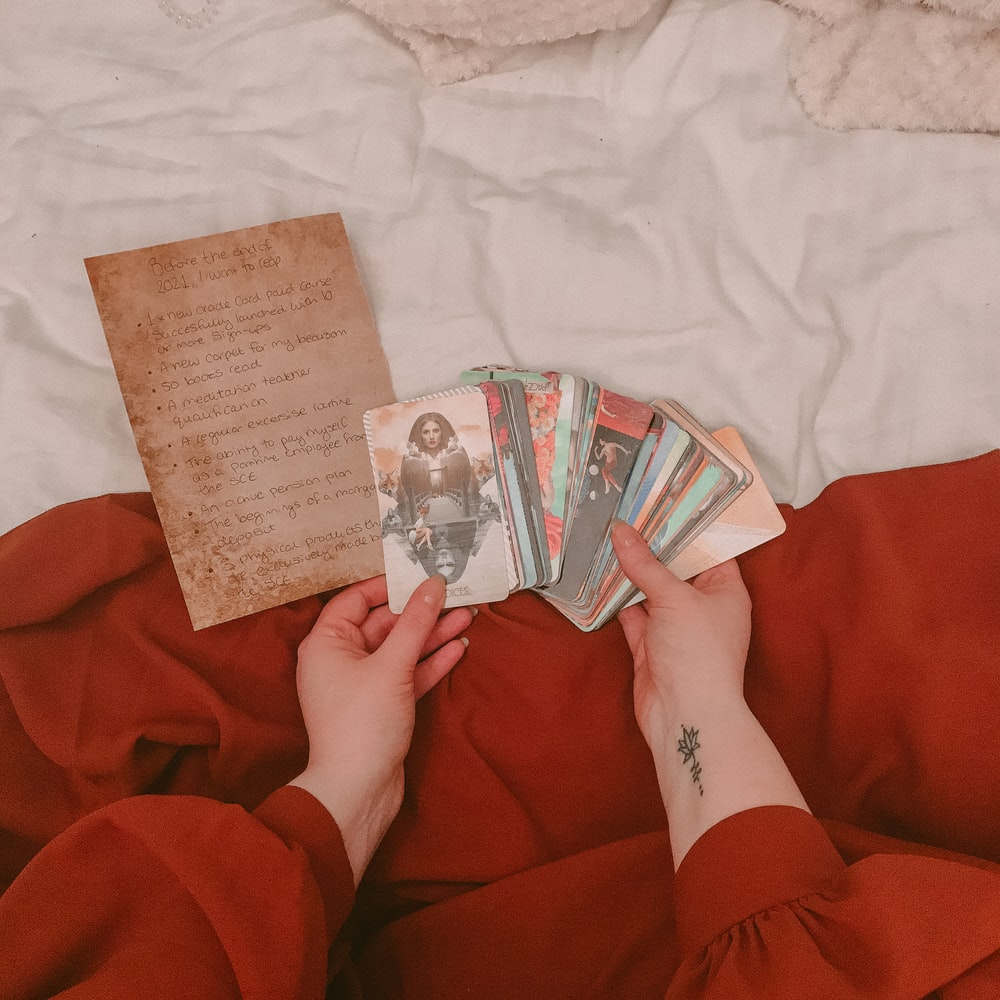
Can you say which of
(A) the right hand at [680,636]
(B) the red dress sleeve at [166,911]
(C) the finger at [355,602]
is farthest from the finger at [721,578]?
(B) the red dress sleeve at [166,911]

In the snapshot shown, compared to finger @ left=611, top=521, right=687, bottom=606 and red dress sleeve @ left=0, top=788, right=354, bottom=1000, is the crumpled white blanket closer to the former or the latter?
finger @ left=611, top=521, right=687, bottom=606

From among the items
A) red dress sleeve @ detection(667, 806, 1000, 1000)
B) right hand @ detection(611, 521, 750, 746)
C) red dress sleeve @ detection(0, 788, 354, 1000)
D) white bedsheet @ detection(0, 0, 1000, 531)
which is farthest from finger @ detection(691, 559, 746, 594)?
red dress sleeve @ detection(0, 788, 354, 1000)

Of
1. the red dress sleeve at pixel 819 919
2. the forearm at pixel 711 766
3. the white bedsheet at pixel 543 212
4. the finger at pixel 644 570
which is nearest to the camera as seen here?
the red dress sleeve at pixel 819 919

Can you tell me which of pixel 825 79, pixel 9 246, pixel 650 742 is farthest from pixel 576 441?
pixel 9 246

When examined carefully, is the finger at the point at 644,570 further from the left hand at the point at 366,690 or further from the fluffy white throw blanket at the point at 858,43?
the fluffy white throw blanket at the point at 858,43

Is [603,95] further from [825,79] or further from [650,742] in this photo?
[650,742]

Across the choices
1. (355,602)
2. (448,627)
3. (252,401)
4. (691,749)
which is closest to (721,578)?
(691,749)

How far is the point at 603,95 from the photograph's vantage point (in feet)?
3.37

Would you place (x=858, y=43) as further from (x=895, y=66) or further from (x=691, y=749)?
(x=691, y=749)

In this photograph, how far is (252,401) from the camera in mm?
925

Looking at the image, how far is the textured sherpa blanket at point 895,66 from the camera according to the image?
3.10ft

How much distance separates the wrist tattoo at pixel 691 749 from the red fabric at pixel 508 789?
0.06 metres

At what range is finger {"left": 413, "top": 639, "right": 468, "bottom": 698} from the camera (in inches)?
34.0

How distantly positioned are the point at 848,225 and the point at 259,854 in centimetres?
A: 96
